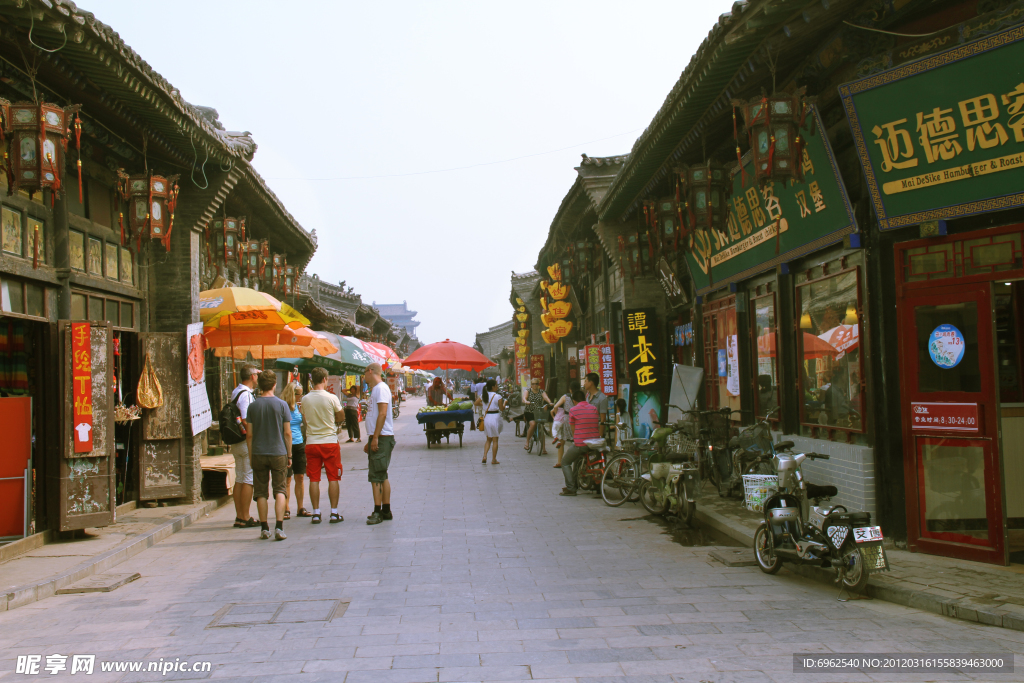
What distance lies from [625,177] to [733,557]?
737 cm

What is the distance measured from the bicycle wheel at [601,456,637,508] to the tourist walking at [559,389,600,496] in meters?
0.75

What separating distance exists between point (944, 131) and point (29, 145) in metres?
7.50

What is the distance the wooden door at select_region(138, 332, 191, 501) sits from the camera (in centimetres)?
995

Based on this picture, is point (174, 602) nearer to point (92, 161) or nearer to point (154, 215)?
point (154, 215)

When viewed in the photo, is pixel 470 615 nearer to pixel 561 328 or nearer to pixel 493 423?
pixel 493 423

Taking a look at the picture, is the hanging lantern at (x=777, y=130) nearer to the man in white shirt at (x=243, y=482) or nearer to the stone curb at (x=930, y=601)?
the stone curb at (x=930, y=601)

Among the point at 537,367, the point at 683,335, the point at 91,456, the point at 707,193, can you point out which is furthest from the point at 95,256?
the point at 537,367

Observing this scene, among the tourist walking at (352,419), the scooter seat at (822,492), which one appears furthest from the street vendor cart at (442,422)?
the scooter seat at (822,492)

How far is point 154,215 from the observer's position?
888cm

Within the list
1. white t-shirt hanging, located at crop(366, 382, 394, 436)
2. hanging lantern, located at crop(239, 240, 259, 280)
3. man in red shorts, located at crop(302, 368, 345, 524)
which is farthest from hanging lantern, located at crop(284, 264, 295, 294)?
white t-shirt hanging, located at crop(366, 382, 394, 436)

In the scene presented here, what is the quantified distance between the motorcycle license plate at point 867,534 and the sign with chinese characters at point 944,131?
276 centimetres

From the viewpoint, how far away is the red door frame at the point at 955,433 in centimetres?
633

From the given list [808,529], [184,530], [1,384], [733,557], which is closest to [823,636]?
[808,529]

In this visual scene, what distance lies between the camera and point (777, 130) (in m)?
7.27
